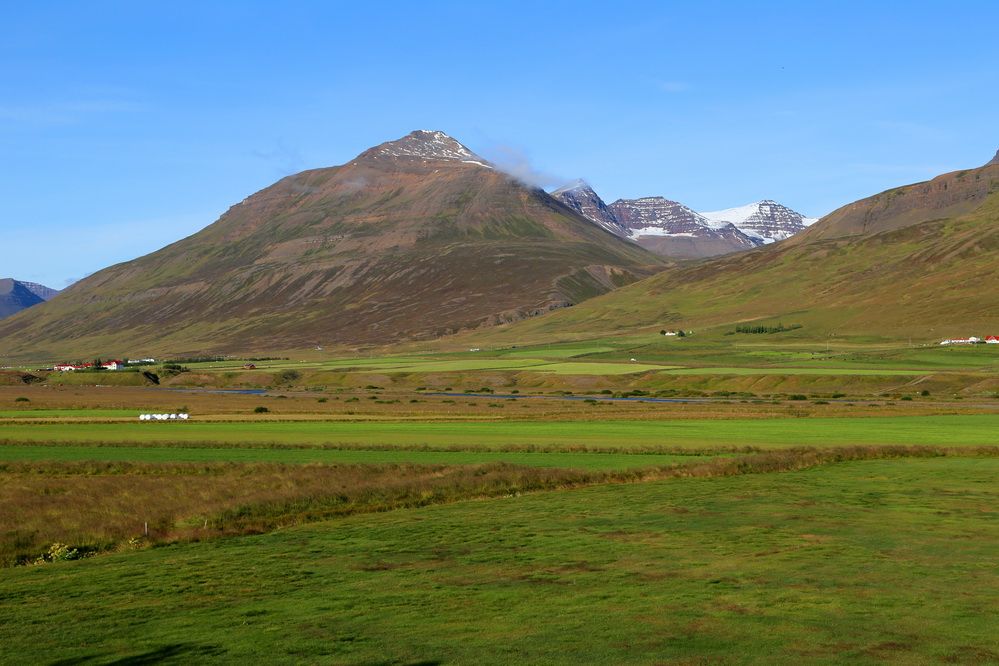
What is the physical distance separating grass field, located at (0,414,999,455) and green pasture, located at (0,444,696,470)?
10.5 ft

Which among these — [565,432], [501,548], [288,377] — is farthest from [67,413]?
[288,377]

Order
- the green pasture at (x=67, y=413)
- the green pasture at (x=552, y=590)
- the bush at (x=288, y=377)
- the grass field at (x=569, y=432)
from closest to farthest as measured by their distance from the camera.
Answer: the green pasture at (x=552, y=590), the grass field at (x=569, y=432), the green pasture at (x=67, y=413), the bush at (x=288, y=377)

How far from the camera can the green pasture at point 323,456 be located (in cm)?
5206

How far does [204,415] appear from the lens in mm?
95938

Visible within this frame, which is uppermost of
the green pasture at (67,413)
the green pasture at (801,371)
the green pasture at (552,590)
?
the green pasture at (67,413)

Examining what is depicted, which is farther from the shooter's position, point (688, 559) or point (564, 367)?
point (564, 367)

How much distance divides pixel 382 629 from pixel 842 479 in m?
29.4

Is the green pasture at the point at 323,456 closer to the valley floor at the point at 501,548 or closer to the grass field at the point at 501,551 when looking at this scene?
the valley floor at the point at 501,548

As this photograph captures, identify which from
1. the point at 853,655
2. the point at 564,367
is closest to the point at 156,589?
the point at 853,655

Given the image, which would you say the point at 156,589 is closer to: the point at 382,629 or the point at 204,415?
the point at 382,629

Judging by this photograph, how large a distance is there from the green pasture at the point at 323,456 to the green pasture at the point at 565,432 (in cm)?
402

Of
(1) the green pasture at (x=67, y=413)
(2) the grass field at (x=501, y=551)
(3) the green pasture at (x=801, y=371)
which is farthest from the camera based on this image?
(3) the green pasture at (x=801, y=371)

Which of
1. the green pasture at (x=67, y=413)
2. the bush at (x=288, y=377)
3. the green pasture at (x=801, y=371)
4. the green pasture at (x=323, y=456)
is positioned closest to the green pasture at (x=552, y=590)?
the green pasture at (x=323, y=456)

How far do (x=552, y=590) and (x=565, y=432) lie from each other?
158 ft
